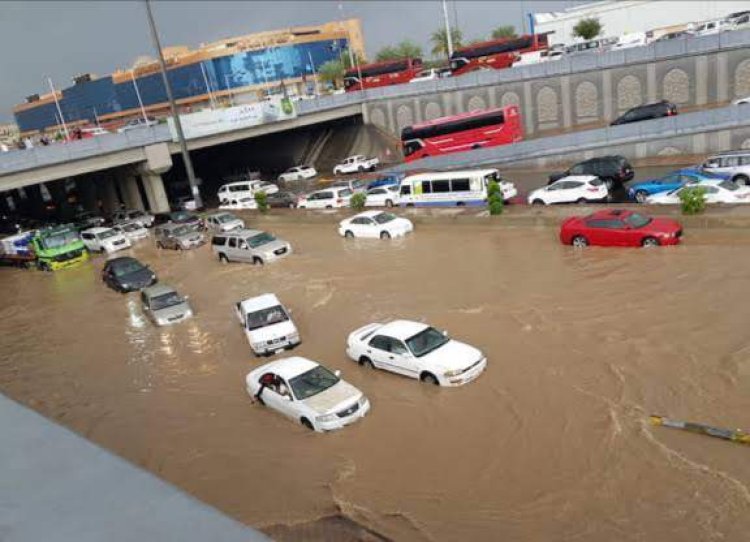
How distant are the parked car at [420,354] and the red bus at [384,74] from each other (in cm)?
4622

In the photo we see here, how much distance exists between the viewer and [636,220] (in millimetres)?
20312

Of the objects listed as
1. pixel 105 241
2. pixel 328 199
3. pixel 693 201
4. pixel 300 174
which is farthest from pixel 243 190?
pixel 693 201

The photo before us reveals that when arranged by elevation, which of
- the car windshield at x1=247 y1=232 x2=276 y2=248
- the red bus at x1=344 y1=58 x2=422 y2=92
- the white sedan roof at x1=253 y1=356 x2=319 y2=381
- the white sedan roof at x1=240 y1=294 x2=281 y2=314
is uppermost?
the red bus at x1=344 y1=58 x2=422 y2=92

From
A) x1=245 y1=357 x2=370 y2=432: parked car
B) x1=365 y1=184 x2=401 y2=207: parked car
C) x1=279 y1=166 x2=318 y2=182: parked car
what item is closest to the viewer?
x1=245 y1=357 x2=370 y2=432: parked car

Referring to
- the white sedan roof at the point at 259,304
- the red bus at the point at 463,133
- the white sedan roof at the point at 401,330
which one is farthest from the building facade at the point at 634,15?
the white sedan roof at the point at 401,330

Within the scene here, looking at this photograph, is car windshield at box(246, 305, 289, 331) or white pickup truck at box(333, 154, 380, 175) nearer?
car windshield at box(246, 305, 289, 331)

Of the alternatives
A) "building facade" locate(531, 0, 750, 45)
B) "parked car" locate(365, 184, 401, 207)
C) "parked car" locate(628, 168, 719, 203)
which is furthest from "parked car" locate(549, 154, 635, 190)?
"building facade" locate(531, 0, 750, 45)

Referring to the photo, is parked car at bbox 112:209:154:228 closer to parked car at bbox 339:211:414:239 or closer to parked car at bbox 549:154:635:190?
parked car at bbox 339:211:414:239

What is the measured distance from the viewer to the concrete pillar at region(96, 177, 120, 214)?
1977 inches

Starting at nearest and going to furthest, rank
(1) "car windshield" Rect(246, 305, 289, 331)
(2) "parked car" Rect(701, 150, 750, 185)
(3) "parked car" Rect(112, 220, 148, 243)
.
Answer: (1) "car windshield" Rect(246, 305, 289, 331) → (2) "parked car" Rect(701, 150, 750, 185) → (3) "parked car" Rect(112, 220, 148, 243)

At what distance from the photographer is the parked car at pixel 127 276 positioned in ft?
85.7

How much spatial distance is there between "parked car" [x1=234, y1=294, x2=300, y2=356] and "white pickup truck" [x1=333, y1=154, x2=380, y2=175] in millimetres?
33142

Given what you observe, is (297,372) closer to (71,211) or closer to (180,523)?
(180,523)

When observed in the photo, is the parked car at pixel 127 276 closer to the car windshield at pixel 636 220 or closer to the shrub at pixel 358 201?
the shrub at pixel 358 201
